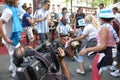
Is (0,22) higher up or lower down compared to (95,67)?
higher up

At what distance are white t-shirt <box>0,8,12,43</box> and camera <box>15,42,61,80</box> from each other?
2309 mm

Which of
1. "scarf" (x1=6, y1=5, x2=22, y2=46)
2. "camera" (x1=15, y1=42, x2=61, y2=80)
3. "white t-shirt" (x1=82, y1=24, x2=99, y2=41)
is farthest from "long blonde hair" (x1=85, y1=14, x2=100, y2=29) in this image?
"camera" (x1=15, y1=42, x2=61, y2=80)

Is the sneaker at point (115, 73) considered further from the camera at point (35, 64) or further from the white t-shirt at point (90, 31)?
the camera at point (35, 64)

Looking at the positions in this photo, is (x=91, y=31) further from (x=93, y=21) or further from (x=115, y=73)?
(x=115, y=73)

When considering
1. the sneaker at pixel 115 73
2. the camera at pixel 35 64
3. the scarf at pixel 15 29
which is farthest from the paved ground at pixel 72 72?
the camera at pixel 35 64

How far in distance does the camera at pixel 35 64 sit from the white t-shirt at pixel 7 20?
2.31m

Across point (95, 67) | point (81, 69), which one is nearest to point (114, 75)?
point (81, 69)

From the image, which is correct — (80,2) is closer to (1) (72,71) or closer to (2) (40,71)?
(1) (72,71)

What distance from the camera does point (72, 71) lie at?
5684mm

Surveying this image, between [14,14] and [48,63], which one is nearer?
[48,63]

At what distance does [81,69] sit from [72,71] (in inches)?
10.2

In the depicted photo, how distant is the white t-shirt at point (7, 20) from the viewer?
374 cm

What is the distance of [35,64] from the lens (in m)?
1.33

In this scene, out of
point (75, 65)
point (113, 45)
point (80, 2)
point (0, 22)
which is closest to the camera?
point (113, 45)
